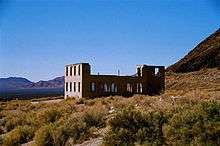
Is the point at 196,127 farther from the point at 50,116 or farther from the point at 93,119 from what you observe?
the point at 50,116

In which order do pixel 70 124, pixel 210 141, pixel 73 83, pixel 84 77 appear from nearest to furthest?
pixel 210 141
pixel 70 124
pixel 84 77
pixel 73 83

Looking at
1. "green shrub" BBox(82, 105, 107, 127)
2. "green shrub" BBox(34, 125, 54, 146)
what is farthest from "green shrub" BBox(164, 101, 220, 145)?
"green shrub" BBox(34, 125, 54, 146)

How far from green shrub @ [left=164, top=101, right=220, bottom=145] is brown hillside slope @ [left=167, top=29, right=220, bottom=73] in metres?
65.8

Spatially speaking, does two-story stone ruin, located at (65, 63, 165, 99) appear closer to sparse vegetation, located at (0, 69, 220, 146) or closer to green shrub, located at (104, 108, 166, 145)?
sparse vegetation, located at (0, 69, 220, 146)

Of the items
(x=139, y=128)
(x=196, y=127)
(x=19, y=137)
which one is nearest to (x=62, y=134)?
(x=19, y=137)

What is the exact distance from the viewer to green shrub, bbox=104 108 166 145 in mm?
12691

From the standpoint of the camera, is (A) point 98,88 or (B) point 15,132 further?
(A) point 98,88

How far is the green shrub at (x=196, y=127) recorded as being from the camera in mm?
11991

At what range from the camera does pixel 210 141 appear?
11742 millimetres

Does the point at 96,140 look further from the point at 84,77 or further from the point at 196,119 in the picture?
the point at 84,77

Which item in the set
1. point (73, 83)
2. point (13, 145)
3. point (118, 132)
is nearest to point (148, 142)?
point (118, 132)

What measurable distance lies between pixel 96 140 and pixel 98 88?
30.6 metres

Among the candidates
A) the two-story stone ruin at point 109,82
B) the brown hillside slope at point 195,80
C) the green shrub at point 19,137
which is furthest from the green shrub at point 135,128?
the brown hillside slope at point 195,80

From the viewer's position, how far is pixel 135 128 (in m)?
13.8
